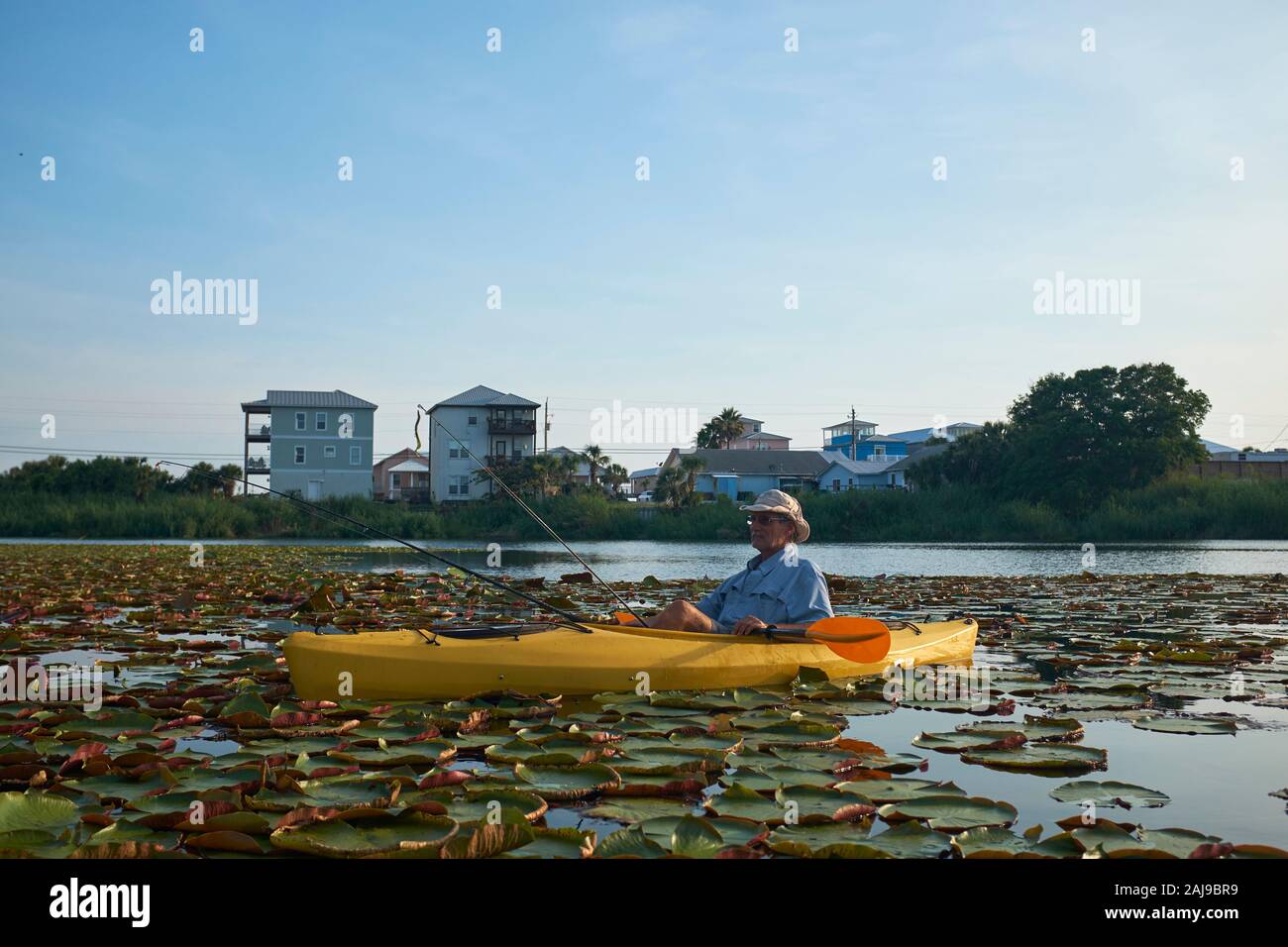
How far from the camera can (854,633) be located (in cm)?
585

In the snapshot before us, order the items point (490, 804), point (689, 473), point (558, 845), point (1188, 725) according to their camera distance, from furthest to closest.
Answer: point (689, 473) → point (1188, 725) → point (490, 804) → point (558, 845)

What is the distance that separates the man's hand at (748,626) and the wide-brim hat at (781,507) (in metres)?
0.57

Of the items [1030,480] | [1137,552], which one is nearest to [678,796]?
[1137,552]

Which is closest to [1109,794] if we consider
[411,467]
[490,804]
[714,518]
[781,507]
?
[490,804]

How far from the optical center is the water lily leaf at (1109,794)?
11.0 feet

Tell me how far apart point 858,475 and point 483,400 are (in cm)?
2189

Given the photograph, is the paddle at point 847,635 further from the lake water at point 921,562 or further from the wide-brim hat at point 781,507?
the lake water at point 921,562

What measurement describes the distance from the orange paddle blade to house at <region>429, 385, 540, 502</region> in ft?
157

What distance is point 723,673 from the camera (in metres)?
5.60

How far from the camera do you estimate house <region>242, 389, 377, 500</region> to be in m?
49.6

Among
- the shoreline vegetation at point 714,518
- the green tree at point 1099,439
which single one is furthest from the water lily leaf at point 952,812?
the green tree at point 1099,439

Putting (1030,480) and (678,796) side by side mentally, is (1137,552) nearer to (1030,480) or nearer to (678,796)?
(1030,480)

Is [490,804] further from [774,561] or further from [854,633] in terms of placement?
[774,561]
